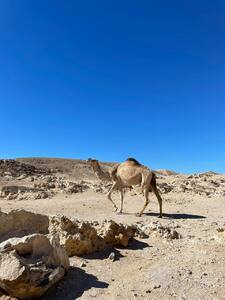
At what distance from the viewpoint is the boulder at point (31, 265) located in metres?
6.42

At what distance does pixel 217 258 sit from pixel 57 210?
8.21 metres

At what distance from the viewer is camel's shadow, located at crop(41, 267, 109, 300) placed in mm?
6719

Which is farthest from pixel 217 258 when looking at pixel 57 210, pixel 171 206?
pixel 171 206

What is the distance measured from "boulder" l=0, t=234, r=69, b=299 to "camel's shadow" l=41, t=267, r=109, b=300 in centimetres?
14

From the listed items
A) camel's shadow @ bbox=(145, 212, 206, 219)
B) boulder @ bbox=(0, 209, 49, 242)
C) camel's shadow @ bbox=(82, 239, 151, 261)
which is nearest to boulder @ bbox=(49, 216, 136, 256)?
camel's shadow @ bbox=(82, 239, 151, 261)

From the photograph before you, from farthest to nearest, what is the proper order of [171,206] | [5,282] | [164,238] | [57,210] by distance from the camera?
[171,206] → [57,210] → [164,238] → [5,282]

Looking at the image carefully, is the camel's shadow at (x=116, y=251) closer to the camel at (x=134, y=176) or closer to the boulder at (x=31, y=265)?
the boulder at (x=31, y=265)

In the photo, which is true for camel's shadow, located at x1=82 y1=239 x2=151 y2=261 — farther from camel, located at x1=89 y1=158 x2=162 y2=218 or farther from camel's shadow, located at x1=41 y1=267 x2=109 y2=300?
camel, located at x1=89 y1=158 x2=162 y2=218

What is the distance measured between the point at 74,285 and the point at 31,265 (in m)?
0.85

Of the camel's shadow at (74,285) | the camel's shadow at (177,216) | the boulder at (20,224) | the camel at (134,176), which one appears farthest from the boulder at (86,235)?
the camel at (134,176)

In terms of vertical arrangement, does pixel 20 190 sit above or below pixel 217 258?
above

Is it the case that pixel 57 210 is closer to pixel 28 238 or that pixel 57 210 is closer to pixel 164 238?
pixel 164 238

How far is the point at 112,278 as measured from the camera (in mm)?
7352

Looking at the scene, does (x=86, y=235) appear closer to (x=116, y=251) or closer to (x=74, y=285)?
(x=116, y=251)
